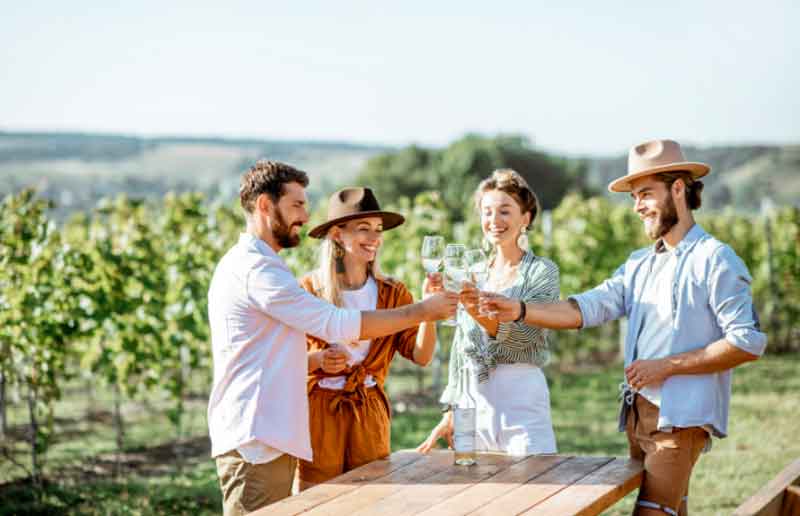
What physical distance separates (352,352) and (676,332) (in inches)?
47.0

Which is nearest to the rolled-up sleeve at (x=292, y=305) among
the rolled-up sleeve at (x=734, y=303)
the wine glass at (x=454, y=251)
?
the wine glass at (x=454, y=251)

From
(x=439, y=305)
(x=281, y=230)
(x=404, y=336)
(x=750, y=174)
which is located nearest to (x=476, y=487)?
(x=439, y=305)

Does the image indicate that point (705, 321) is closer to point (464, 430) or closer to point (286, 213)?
point (464, 430)

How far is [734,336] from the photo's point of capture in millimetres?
3037

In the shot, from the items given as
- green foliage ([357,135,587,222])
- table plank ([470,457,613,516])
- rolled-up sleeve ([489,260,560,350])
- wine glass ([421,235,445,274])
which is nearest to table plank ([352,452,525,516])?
table plank ([470,457,613,516])

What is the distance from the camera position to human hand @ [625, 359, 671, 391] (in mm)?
3160

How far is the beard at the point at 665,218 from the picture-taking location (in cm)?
327

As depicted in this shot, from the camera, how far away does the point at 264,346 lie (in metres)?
3.21

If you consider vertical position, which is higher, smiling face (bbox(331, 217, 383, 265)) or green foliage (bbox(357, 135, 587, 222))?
green foliage (bbox(357, 135, 587, 222))

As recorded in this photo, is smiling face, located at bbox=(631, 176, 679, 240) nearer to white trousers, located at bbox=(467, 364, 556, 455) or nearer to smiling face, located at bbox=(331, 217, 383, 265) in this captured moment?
white trousers, located at bbox=(467, 364, 556, 455)

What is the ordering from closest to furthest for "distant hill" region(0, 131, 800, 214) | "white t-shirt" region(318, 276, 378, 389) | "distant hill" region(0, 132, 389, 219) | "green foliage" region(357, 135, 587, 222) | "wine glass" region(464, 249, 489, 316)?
1. "wine glass" region(464, 249, 489, 316)
2. "white t-shirt" region(318, 276, 378, 389)
3. "distant hill" region(0, 132, 389, 219)
4. "distant hill" region(0, 131, 800, 214)
5. "green foliage" region(357, 135, 587, 222)

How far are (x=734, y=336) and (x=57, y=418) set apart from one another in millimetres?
8479

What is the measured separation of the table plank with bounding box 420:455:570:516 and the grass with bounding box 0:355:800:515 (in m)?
2.88

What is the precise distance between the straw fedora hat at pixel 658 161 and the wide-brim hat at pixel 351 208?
3.14 ft
